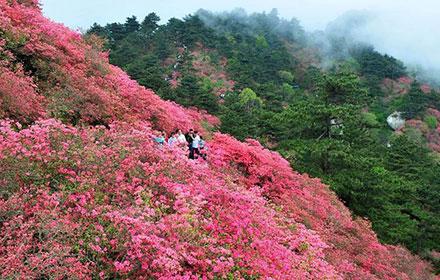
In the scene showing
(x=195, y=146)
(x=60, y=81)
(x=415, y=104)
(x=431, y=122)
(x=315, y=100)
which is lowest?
(x=60, y=81)

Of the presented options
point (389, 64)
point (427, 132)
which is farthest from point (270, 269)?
point (389, 64)

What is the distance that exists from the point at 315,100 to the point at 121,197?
67.5 ft

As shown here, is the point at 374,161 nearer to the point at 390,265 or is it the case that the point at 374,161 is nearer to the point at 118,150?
the point at 390,265

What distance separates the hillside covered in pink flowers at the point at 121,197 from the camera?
8195 mm

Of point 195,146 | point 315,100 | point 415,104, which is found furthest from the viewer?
point 415,104

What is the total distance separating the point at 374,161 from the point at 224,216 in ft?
53.9

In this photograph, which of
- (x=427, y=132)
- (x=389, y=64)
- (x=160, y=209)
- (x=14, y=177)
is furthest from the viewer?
(x=389, y=64)

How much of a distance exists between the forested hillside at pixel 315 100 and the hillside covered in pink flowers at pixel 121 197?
19.0ft

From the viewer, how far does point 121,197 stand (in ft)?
32.2

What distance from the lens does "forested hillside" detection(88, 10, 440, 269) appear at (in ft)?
85.2

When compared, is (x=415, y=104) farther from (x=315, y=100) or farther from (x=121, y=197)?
(x=121, y=197)

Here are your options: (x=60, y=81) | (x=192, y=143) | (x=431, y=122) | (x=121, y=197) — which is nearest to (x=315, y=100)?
(x=192, y=143)

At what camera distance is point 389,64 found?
82.1 meters

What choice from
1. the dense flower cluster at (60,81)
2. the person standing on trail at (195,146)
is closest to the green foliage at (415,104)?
the dense flower cluster at (60,81)
